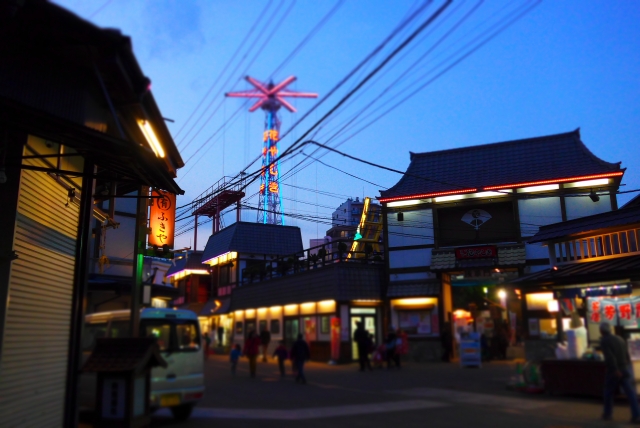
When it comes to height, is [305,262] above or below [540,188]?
below

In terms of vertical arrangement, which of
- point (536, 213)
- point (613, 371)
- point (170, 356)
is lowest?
point (613, 371)

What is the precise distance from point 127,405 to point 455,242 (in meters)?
21.4

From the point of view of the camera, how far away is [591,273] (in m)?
13.8

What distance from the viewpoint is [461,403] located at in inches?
518

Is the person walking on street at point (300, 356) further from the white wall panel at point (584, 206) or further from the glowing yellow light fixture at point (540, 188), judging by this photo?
the white wall panel at point (584, 206)

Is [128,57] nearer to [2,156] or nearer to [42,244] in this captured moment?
[2,156]

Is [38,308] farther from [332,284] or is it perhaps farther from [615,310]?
[332,284]

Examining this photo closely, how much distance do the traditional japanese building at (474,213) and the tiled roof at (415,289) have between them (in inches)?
1.9

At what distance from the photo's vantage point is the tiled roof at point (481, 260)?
86.3 ft

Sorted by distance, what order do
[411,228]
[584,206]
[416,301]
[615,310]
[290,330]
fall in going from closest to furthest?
[615,310]
[584,206]
[416,301]
[411,228]
[290,330]

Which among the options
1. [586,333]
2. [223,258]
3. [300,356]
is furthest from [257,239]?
[586,333]

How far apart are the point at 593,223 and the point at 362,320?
1423cm

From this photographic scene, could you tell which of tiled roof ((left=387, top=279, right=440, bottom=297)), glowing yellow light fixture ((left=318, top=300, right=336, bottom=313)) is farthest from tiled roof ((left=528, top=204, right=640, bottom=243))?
glowing yellow light fixture ((left=318, top=300, right=336, bottom=313))

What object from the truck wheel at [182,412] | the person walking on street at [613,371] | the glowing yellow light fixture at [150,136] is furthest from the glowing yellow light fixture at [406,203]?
the glowing yellow light fixture at [150,136]
